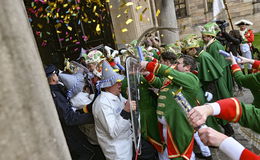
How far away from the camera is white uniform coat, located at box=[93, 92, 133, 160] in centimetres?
271

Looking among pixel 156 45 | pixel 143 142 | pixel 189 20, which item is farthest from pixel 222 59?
pixel 189 20

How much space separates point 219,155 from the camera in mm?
4152

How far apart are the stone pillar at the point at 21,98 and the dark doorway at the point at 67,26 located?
21.7 feet

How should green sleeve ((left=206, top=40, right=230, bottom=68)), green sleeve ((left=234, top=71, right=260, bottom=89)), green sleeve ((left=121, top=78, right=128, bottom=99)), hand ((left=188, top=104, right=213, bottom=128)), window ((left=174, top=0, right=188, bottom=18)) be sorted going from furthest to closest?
window ((left=174, top=0, right=188, bottom=18)), green sleeve ((left=206, top=40, right=230, bottom=68)), green sleeve ((left=121, top=78, right=128, bottom=99)), green sleeve ((left=234, top=71, right=260, bottom=89)), hand ((left=188, top=104, right=213, bottom=128))

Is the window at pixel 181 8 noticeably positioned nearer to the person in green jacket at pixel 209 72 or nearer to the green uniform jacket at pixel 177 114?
the person in green jacket at pixel 209 72

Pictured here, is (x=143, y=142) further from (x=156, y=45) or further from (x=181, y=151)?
(x=156, y=45)

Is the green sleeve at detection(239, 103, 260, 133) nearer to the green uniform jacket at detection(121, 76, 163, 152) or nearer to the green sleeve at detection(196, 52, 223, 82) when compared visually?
the green uniform jacket at detection(121, 76, 163, 152)

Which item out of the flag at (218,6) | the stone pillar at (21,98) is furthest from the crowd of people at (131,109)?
the flag at (218,6)

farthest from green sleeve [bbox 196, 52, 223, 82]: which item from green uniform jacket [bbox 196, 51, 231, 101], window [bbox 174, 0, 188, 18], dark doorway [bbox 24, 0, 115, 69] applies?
window [bbox 174, 0, 188, 18]

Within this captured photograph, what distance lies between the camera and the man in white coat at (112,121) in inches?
107

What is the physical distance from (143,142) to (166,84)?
0.94m

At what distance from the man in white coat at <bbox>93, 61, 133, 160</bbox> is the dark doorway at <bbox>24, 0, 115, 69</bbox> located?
4.57m

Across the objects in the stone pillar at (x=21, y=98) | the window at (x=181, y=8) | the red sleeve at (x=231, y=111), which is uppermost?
the window at (x=181, y=8)

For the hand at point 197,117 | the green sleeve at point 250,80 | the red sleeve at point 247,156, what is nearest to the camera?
the red sleeve at point 247,156
